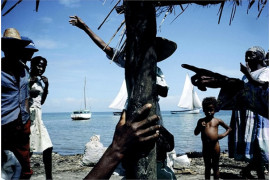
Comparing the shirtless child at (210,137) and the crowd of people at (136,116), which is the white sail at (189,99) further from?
the crowd of people at (136,116)

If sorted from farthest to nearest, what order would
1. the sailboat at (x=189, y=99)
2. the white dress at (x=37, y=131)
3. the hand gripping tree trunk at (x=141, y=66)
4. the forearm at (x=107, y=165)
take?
the sailboat at (x=189, y=99) → the white dress at (x=37, y=131) → the hand gripping tree trunk at (x=141, y=66) → the forearm at (x=107, y=165)

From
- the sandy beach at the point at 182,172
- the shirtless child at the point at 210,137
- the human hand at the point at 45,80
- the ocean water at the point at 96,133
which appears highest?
the human hand at the point at 45,80

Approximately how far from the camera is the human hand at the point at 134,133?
1.18 m

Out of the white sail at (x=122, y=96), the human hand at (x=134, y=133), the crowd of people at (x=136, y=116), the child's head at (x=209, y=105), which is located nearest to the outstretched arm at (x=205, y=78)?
the crowd of people at (x=136, y=116)

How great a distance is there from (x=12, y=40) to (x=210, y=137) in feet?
11.4

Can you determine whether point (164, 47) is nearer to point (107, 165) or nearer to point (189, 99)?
point (107, 165)

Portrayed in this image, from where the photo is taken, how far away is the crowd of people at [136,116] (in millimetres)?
1217

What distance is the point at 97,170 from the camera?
45.7 inches

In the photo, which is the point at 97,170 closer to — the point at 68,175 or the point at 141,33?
the point at 141,33

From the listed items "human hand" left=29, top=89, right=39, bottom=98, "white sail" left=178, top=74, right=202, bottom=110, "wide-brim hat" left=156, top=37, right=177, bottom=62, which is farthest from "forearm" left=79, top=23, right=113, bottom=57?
"white sail" left=178, top=74, right=202, bottom=110

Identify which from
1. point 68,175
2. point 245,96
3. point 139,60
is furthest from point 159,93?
point 68,175

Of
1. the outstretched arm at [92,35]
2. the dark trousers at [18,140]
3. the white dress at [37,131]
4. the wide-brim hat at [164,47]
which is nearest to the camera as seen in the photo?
the wide-brim hat at [164,47]

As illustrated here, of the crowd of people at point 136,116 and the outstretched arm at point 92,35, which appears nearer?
the crowd of people at point 136,116

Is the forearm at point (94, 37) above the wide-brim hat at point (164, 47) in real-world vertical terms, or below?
above
